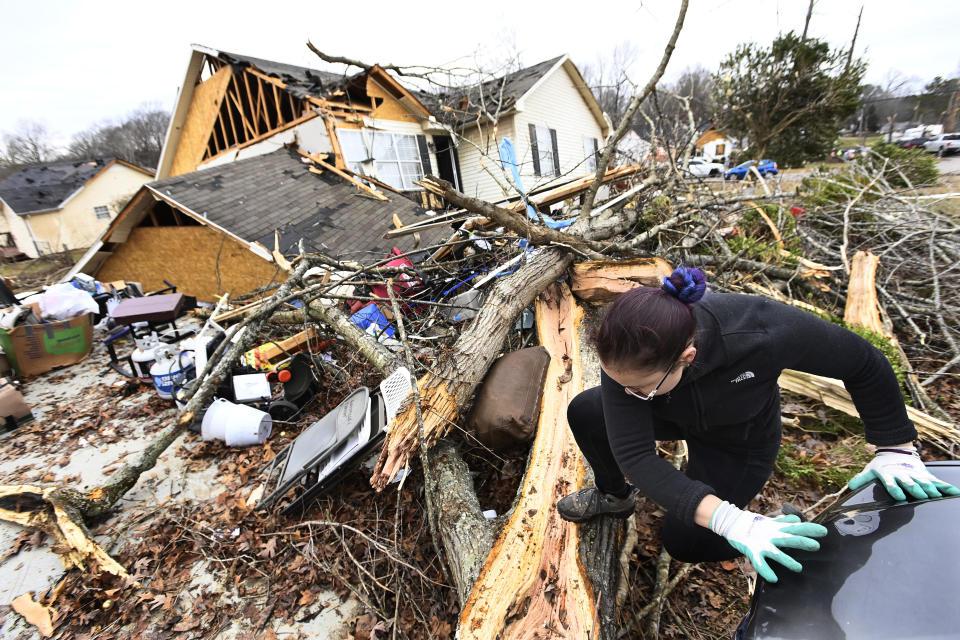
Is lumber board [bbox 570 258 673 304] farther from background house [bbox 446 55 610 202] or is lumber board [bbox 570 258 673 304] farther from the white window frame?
the white window frame

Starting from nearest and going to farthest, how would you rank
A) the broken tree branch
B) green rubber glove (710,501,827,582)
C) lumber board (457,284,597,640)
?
green rubber glove (710,501,827,582)
lumber board (457,284,597,640)
the broken tree branch

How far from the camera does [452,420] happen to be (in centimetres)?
244

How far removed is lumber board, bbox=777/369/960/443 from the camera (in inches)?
99.9

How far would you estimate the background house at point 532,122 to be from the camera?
39.0ft

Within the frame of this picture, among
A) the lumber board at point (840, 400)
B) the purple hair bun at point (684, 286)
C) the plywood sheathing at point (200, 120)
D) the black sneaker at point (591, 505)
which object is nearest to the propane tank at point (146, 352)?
the black sneaker at point (591, 505)

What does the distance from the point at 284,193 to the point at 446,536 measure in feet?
27.1

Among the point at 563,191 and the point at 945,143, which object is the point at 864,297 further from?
the point at 945,143

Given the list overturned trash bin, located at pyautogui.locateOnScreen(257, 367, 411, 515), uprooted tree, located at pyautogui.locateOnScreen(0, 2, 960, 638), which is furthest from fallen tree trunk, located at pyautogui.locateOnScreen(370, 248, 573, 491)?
overturned trash bin, located at pyautogui.locateOnScreen(257, 367, 411, 515)

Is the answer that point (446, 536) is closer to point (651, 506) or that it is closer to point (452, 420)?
point (452, 420)

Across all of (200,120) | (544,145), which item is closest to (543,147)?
(544,145)

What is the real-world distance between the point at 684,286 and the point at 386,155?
1102cm

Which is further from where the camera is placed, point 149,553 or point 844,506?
point 149,553

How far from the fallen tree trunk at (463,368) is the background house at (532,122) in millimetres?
8739

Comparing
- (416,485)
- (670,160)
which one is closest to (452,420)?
(416,485)
